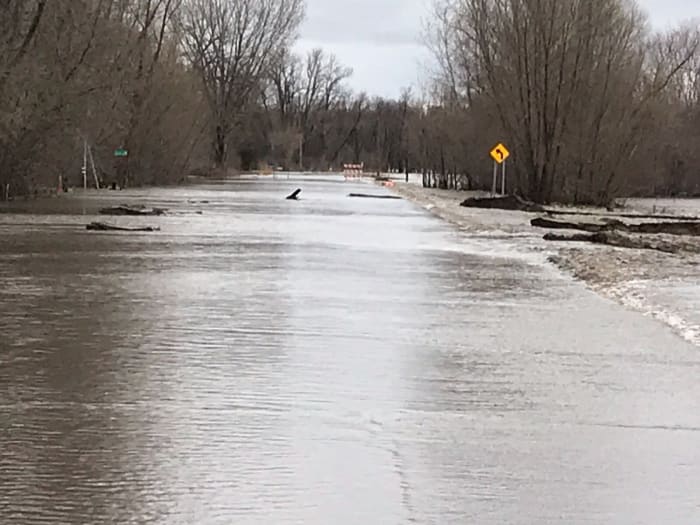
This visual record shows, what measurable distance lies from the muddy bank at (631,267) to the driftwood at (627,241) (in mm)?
62

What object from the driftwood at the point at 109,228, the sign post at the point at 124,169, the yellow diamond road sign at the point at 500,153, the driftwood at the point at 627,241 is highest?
the yellow diamond road sign at the point at 500,153

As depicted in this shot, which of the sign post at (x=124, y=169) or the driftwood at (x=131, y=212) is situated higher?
the sign post at (x=124, y=169)

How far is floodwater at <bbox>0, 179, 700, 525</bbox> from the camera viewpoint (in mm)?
5672

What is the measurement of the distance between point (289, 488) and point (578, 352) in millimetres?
5124

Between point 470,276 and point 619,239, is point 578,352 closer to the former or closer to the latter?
point 470,276

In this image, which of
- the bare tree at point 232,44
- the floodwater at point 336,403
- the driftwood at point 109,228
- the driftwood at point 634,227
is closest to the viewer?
the floodwater at point 336,403

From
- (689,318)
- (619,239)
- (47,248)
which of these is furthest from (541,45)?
(689,318)

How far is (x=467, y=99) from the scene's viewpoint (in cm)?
6444

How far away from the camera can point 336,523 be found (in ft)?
17.3

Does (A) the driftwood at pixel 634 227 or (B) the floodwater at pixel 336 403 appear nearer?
(B) the floodwater at pixel 336 403

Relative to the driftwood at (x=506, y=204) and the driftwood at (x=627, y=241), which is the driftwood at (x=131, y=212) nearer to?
the driftwood at (x=627, y=241)

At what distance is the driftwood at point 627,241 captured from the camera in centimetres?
2445

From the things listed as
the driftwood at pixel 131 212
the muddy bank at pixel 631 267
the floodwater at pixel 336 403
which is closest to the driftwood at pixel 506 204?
the muddy bank at pixel 631 267

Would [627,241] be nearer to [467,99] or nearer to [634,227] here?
[634,227]
